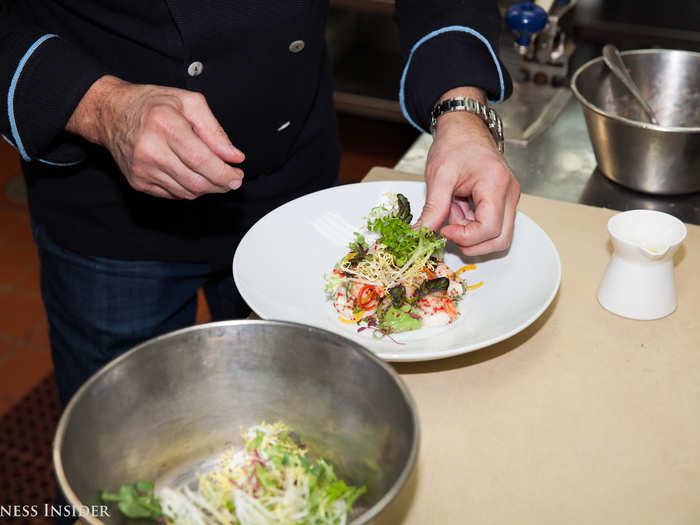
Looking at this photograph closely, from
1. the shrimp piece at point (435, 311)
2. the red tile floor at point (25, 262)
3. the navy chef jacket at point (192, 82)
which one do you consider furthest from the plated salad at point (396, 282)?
the red tile floor at point (25, 262)

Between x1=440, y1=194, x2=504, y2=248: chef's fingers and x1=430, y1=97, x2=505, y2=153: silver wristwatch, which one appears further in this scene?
x1=430, y1=97, x2=505, y2=153: silver wristwatch

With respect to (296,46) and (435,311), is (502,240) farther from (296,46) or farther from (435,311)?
(296,46)

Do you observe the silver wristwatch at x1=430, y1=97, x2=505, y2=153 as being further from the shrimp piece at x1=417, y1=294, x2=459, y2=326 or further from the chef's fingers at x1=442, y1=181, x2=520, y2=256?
the shrimp piece at x1=417, y1=294, x2=459, y2=326

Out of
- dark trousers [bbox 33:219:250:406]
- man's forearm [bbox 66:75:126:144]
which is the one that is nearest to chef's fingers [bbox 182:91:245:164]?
man's forearm [bbox 66:75:126:144]

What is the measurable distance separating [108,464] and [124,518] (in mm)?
57

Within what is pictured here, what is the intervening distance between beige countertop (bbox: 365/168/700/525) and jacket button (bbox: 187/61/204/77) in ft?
2.02

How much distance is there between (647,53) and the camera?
66.5 inches

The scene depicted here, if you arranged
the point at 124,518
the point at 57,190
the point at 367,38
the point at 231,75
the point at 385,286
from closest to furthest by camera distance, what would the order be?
the point at 124,518 → the point at 385,286 → the point at 231,75 → the point at 57,190 → the point at 367,38

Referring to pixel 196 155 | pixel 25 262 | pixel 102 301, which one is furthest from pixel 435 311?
pixel 25 262

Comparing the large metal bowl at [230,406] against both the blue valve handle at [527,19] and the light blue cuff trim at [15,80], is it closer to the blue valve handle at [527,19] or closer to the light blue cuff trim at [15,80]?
the light blue cuff trim at [15,80]

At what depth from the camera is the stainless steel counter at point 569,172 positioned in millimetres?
1520

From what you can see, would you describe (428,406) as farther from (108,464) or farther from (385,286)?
(108,464)

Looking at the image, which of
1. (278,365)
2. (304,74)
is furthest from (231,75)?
(278,365)

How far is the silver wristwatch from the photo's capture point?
1.28 metres
